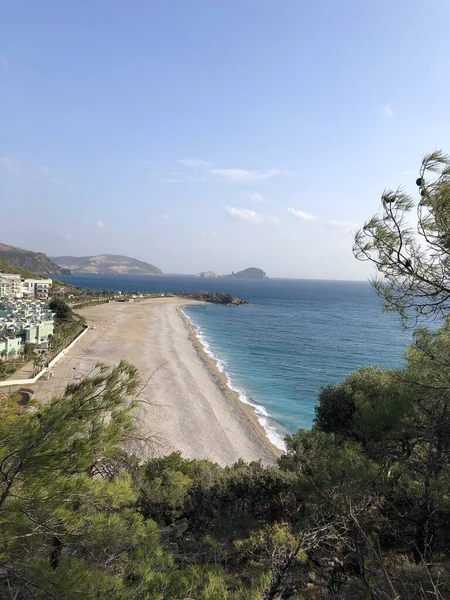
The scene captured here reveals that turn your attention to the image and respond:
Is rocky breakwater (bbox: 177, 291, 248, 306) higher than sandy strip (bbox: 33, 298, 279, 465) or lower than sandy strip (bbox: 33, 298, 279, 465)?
higher

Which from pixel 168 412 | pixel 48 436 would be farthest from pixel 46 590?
pixel 168 412

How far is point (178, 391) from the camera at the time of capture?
23125 mm

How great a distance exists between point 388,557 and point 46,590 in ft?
14.0

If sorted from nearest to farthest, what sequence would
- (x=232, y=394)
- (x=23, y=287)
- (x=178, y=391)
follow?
(x=178, y=391), (x=232, y=394), (x=23, y=287)

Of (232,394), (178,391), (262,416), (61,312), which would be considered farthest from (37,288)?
(262,416)

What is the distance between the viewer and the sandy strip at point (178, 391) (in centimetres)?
1587

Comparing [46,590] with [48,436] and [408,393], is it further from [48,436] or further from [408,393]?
[408,393]

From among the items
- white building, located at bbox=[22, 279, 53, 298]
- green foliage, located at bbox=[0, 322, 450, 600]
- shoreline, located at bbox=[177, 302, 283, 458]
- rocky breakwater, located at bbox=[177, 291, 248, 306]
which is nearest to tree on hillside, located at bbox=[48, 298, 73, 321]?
shoreline, located at bbox=[177, 302, 283, 458]

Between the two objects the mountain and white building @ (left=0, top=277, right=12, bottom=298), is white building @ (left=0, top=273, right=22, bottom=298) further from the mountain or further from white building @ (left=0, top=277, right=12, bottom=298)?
the mountain

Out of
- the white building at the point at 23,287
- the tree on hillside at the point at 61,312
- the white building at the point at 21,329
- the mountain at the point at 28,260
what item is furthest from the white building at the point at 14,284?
the mountain at the point at 28,260

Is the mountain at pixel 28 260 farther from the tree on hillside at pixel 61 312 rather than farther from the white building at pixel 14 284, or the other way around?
the tree on hillside at pixel 61 312

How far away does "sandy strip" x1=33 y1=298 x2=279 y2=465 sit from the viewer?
15867mm

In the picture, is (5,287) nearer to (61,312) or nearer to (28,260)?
(61,312)

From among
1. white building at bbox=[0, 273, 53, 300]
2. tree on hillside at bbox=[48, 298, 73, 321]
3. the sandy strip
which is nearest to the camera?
the sandy strip
